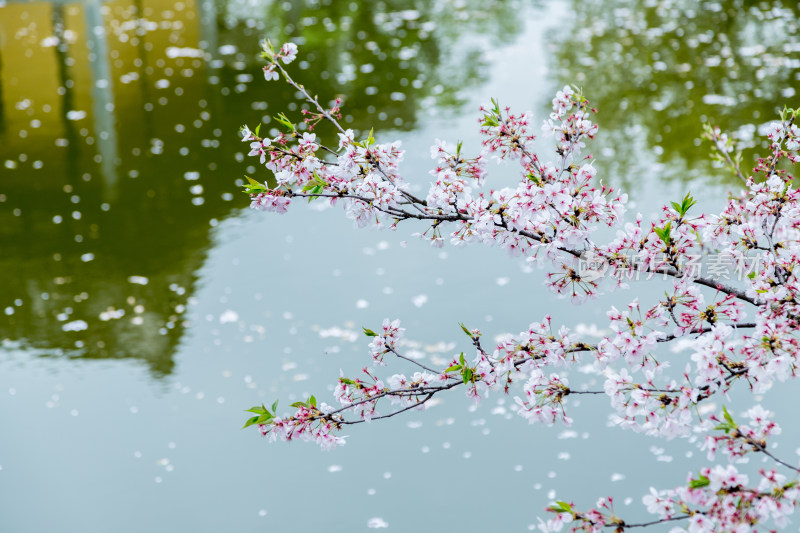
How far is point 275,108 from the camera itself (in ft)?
37.9

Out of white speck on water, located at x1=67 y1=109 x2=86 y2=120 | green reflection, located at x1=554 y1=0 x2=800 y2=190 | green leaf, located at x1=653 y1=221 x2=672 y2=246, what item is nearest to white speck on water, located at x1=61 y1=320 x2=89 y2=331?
green reflection, located at x1=554 y1=0 x2=800 y2=190

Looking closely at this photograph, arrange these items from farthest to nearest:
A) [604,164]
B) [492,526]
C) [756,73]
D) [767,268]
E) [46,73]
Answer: [46,73]
[756,73]
[604,164]
[492,526]
[767,268]

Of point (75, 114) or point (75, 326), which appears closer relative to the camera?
point (75, 326)

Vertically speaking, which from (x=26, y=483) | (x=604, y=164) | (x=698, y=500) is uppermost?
(x=698, y=500)

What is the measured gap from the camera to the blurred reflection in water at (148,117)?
24.6ft

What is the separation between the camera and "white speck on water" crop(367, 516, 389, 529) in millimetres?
4914

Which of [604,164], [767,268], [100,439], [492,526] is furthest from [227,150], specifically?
[767,268]

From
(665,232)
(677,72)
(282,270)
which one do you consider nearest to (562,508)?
(665,232)

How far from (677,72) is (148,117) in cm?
708

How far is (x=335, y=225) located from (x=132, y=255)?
6.37 ft

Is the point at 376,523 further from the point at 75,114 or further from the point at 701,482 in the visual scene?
the point at 75,114

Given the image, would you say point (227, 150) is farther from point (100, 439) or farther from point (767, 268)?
point (767, 268)

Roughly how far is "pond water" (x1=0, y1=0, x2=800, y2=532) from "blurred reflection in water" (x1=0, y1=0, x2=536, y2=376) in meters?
0.04

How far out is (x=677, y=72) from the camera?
1158cm
